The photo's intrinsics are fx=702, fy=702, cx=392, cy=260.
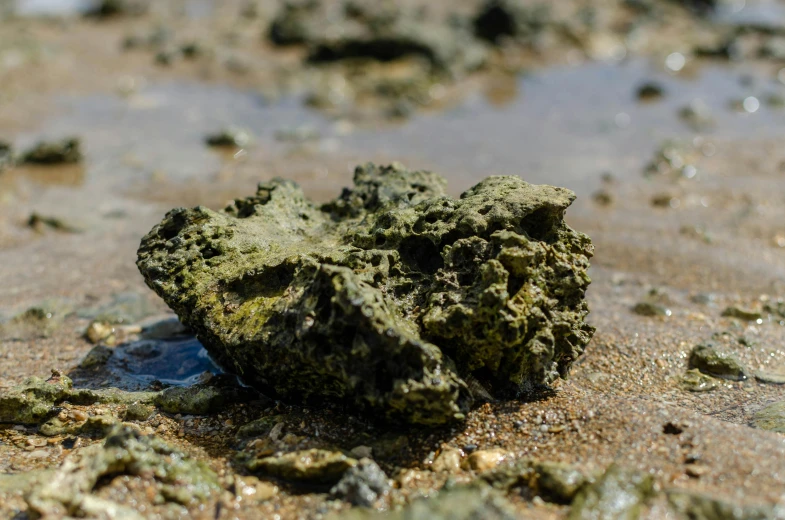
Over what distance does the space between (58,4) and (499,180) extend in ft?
54.6

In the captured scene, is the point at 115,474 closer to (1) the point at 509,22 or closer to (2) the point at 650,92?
(2) the point at 650,92

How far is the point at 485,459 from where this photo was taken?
397 cm

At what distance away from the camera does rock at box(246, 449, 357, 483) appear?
3848mm

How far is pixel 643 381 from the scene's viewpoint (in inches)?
194

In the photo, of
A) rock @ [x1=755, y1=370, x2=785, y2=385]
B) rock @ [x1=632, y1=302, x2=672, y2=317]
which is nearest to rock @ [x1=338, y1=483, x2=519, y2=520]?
rock @ [x1=755, y1=370, x2=785, y2=385]

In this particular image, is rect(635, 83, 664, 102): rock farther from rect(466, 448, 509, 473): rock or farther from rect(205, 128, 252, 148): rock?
rect(466, 448, 509, 473): rock

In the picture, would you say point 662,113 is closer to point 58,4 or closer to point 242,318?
point 242,318

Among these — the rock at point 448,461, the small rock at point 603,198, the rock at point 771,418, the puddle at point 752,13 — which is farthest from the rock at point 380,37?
the rock at point 448,461

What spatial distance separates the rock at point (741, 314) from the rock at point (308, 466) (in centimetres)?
378

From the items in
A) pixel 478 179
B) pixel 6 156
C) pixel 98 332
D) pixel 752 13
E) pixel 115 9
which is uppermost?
pixel 752 13

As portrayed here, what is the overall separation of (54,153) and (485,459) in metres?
8.02

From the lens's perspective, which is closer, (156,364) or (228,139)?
(156,364)

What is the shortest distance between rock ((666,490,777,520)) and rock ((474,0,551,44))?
11698mm

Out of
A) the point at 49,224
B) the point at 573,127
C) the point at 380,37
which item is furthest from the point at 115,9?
the point at 573,127
